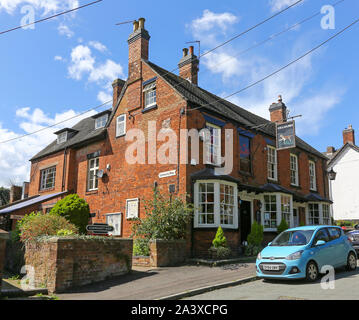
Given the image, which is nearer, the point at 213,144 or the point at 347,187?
the point at 213,144

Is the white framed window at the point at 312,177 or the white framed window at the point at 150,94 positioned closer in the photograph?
the white framed window at the point at 150,94

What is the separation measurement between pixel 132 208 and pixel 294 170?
444 inches

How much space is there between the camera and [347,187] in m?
34.4

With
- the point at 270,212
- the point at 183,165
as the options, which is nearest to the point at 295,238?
the point at 183,165

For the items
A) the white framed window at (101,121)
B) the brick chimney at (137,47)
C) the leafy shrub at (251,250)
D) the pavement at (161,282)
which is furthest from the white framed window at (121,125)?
the leafy shrub at (251,250)

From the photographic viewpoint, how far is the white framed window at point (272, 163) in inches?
781

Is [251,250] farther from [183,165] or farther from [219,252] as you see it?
[183,165]

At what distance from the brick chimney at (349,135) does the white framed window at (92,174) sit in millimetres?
26089

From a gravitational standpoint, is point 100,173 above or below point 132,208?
above

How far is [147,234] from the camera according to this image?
13.9m

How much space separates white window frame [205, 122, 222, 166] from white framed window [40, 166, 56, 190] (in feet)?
42.2

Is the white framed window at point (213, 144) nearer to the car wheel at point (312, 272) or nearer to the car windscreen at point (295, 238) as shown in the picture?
the car windscreen at point (295, 238)
